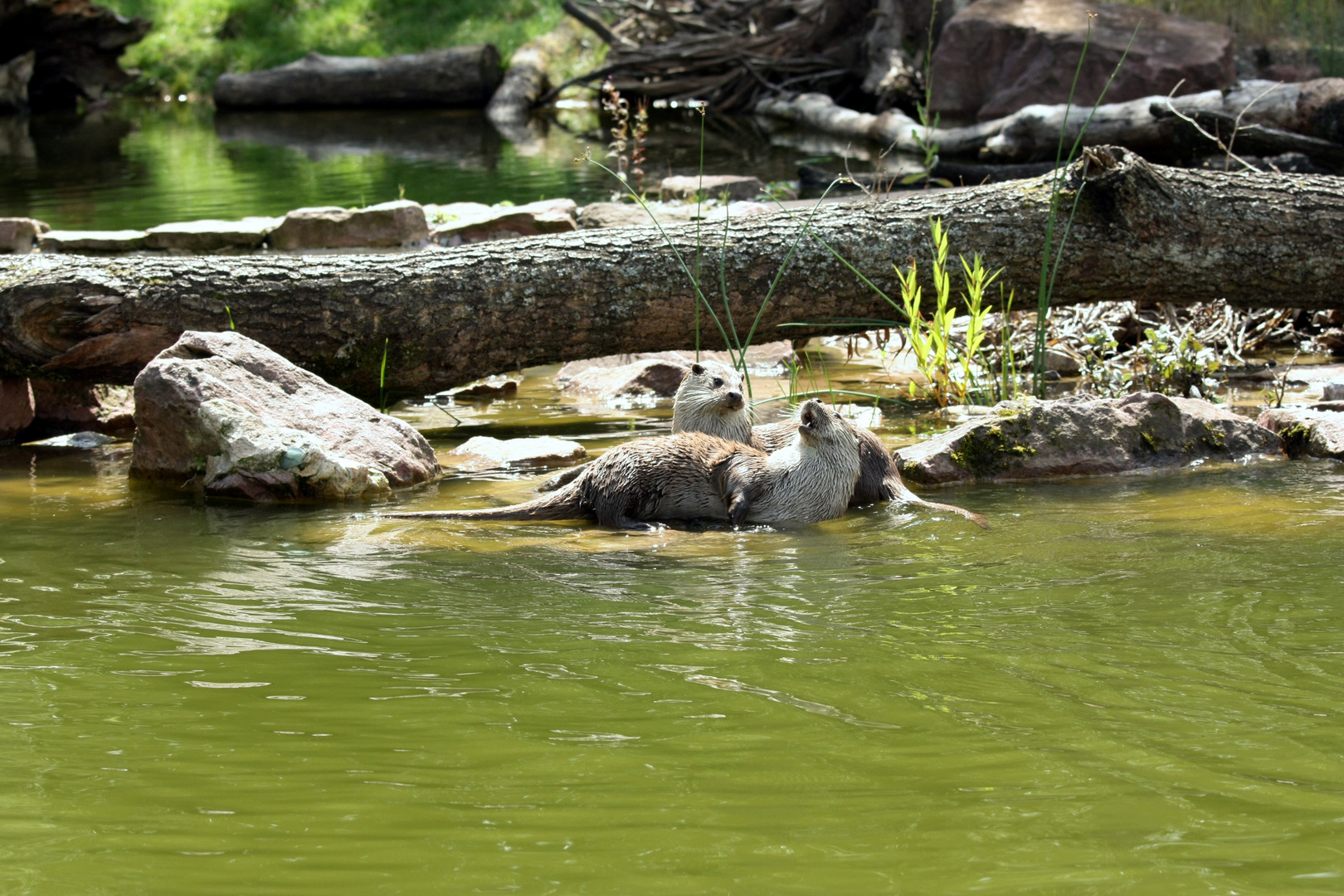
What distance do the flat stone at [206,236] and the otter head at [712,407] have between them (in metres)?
5.86

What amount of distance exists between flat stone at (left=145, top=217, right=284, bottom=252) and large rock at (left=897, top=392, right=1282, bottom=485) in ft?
21.4

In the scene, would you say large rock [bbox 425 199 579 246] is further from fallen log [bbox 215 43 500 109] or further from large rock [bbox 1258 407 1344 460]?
fallen log [bbox 215 43 500 109]

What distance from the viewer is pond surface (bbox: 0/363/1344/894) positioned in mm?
2172

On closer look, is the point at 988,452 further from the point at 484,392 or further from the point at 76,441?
the point at 76,441

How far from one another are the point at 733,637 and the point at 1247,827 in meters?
1.38

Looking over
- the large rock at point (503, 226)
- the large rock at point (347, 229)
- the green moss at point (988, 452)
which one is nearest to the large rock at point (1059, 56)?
the large rock at point (503, 226)

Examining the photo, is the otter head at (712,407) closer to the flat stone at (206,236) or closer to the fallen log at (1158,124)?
the fallen log at (1158,124)

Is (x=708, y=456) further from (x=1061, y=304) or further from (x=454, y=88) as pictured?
(x=454, y=88)

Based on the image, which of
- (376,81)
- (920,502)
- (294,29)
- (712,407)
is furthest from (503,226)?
(294,29)

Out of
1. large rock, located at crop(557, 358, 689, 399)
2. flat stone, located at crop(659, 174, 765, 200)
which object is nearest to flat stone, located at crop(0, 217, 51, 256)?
large rock, located at crop(557, 358, 689, 399)

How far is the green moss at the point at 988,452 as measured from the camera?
5.68 metres

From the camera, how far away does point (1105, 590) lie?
3.67 metres

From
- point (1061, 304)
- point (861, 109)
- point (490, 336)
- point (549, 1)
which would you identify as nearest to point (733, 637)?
point (490, 336)

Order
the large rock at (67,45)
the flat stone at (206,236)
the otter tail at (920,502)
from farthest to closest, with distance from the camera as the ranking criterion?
the large rock at (67,45)
the flat stone at (206,236)
the otter tail at (920,502)
